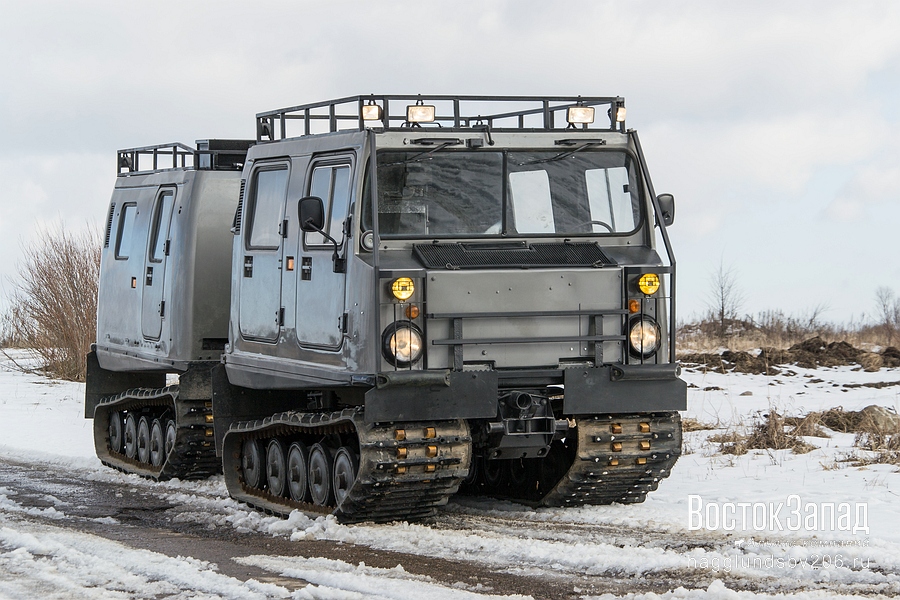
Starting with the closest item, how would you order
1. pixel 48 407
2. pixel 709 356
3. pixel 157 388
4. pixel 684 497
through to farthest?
pixel 684 497
pixel 157 388
pixel 48 407
pixel 709 356

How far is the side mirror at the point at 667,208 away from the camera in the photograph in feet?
36.6

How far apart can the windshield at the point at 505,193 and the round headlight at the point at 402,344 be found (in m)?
0.87

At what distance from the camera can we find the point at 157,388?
1525 centimetres

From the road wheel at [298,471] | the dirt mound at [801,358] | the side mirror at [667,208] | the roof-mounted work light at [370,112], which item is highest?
the roof-mounted work light at [370,112]

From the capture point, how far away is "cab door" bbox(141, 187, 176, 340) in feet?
47.4

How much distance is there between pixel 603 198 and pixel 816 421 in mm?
6445

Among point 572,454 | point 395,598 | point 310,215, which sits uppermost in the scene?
point 310,215

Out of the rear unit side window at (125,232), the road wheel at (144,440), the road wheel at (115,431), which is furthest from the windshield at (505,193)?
the road wheel at (115,431)

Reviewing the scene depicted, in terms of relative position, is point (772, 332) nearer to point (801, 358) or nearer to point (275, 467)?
point (801, 358)

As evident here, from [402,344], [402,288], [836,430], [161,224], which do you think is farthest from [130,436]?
[836,430]

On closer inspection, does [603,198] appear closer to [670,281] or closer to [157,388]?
[670,281]

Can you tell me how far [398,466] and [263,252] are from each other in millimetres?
2929

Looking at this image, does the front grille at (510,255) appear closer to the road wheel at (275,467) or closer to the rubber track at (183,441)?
the road wheel at (275,467)

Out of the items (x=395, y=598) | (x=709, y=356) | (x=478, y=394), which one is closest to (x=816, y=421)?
(x=478, y=394)
